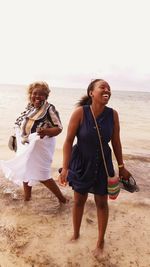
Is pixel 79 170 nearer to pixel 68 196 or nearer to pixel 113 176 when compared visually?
pixel 113 176

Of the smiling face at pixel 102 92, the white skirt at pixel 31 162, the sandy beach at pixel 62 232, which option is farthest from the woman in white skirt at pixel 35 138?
the smiling face at pixel 102 92

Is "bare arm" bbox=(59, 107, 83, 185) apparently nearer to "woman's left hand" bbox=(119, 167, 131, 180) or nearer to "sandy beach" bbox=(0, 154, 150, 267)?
"woman's left hand" bbox=(119, 167, 131, 180)

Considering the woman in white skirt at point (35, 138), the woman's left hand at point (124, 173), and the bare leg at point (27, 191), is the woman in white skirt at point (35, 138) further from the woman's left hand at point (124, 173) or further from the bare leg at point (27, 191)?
the woman's left hand at point (124, 173)

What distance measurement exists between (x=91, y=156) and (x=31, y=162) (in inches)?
49.4

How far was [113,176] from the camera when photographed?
261 cm

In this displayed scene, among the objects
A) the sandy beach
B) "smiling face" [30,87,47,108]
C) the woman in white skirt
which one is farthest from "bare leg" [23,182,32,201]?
"smiling face" [30,87,47,108]

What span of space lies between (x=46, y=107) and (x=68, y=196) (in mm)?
1726

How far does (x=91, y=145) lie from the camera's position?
251 centimetres

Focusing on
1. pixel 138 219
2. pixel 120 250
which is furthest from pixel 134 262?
pixel 138 219

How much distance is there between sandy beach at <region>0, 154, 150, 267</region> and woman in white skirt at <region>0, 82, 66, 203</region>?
54 cm

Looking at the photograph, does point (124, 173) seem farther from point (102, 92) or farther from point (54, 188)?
point (54, 188)

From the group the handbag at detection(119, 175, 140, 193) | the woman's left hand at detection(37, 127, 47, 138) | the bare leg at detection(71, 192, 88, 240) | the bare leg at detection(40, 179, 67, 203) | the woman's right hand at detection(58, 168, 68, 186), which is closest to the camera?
the woman's right hand at detection(58, 168, 68, 186)

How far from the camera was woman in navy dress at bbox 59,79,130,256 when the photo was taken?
2488mm

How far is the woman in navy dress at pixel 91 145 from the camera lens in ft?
8.16
